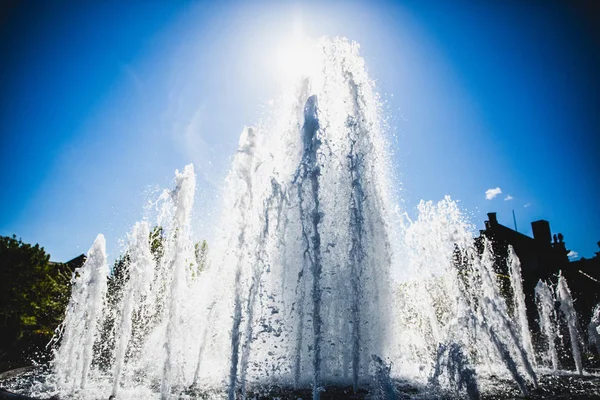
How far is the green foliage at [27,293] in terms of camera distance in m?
21.6

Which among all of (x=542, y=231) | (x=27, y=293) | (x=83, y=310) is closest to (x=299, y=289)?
(x=83, y=310)

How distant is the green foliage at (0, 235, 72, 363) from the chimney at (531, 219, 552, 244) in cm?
4359

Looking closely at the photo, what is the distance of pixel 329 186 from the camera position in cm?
1094

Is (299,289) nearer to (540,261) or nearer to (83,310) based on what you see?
(83,310)

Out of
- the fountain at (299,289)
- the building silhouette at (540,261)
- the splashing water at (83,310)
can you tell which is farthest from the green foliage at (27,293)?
the building silhouette at (540,261)

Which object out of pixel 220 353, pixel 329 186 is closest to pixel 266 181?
pixel 329 186

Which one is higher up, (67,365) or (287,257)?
(287,257)

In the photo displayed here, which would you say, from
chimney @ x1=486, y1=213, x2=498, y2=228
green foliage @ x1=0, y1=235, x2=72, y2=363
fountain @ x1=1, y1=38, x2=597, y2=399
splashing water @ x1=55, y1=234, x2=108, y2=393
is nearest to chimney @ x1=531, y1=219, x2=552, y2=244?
chimney @ x1=486, y1=213, x2=498, y2=228

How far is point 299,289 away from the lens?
10117mm

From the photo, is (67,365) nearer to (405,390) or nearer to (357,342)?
(357,342)

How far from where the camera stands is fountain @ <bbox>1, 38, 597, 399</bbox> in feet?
24.1

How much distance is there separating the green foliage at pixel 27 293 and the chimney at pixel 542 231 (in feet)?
143

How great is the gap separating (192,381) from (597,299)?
1295 inches

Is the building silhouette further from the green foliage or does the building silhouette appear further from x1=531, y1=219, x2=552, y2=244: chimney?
the green foliage
